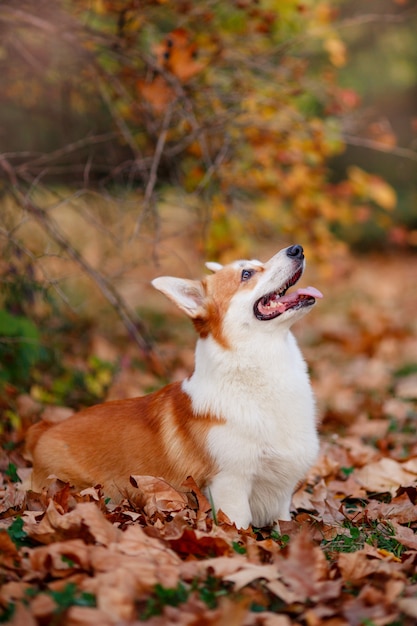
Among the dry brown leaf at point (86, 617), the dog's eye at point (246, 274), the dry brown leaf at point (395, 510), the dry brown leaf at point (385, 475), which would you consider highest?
the dog's eye at point (246, 274)

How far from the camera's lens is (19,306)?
627 centimetres

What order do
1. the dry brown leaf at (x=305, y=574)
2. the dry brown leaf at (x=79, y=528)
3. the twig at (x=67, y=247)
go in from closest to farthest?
the dry brown leaf at (x=305, y=574) → the dry brown leaf at (x=79, y=528) → the twig at (x=67, y=247)

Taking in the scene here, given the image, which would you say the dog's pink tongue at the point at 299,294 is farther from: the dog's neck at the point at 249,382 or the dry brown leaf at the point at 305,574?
the dry brown leaf at the point at 305,574

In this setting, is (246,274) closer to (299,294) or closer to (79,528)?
(299,294)

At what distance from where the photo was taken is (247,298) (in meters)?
3.95

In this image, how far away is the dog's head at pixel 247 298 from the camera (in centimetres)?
389

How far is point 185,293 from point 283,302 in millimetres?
551

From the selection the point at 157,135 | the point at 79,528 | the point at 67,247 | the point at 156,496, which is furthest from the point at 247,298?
the point at 157,135

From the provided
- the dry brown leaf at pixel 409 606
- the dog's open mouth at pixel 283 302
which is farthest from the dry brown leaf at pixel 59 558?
the dog's open mouth at pixel 283 302

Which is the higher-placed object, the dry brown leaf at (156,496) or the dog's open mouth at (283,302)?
the dog's open mouth at (283,302)

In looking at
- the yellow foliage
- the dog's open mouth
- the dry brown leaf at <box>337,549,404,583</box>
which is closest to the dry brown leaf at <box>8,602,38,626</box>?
the dry brown leaf at <box>337,549,404,583</box>

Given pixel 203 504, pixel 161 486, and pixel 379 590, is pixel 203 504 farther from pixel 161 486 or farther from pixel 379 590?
pixel 379 590

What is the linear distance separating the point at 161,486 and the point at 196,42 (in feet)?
13.3

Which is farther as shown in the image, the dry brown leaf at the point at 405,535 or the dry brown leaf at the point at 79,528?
the dry brown leaf at the point at 405,535
